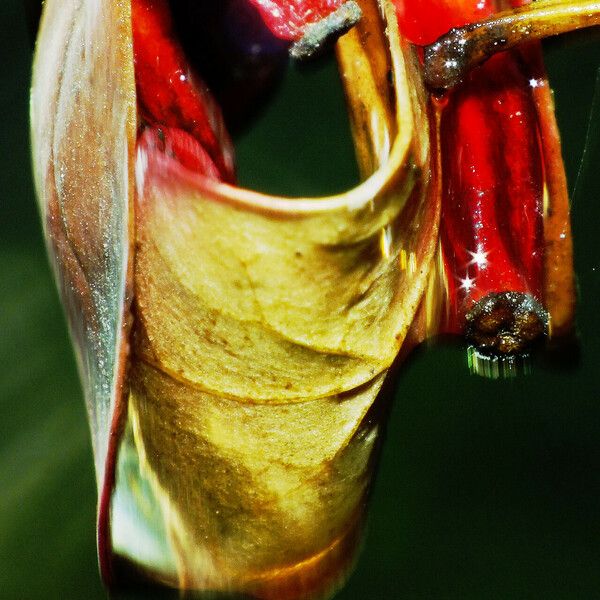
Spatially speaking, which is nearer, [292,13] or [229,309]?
[229,309]

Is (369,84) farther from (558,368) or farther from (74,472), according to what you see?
(74,472)

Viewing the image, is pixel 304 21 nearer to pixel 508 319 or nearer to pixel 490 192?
pixel 490 192

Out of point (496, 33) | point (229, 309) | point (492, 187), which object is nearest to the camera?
point (229, 309)

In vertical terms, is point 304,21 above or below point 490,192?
above

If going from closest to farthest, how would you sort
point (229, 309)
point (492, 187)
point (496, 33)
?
point (229, 309) < point (496, 33) < point (492, 187)

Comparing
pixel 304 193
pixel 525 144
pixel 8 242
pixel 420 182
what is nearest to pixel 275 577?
pixel 420 182

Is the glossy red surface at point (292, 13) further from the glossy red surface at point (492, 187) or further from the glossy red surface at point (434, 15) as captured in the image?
the glossy red surface at point (492, 187)

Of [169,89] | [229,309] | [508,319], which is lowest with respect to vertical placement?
[508,319]

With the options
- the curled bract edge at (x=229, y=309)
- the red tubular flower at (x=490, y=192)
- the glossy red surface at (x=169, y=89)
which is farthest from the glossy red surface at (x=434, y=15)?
the glossy red surface at (x=169, y=89)

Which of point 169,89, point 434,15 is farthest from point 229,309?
point 434,15
